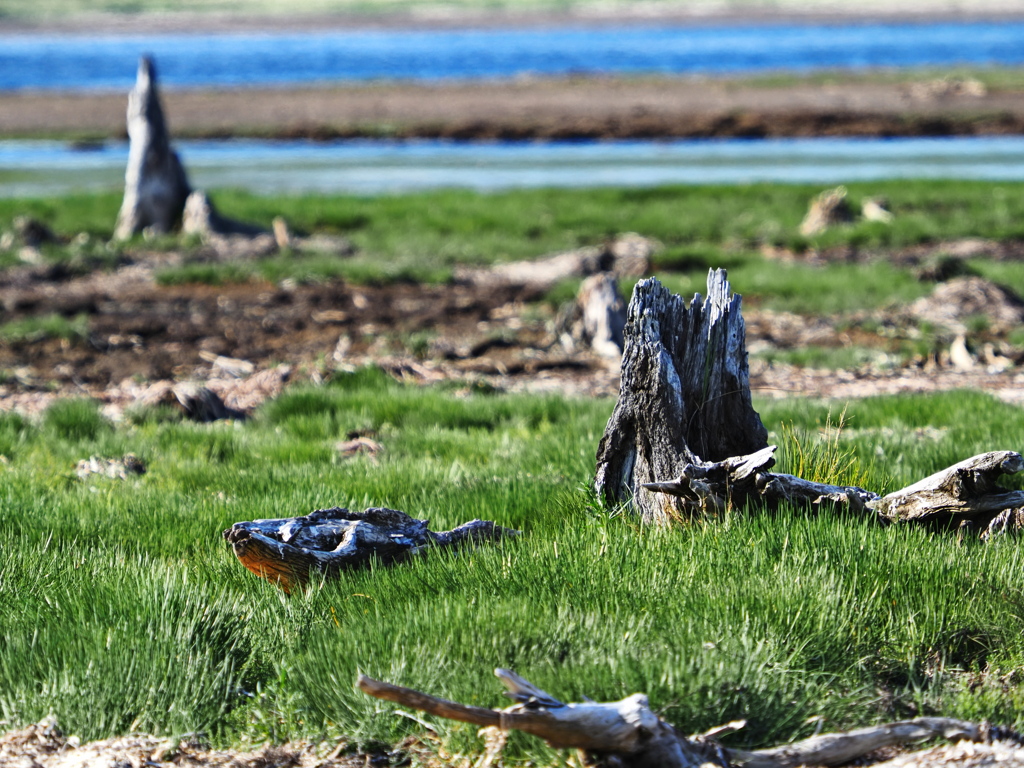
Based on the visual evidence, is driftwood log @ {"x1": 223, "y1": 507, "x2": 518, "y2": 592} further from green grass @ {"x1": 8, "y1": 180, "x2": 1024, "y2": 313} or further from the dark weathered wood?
green grass @ {"x1": 8, "y1": 180, "x2": 1024, "y2": 313}

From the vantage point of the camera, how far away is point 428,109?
51.9m

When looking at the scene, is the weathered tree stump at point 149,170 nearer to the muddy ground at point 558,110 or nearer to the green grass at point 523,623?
the green grass at point 523,623

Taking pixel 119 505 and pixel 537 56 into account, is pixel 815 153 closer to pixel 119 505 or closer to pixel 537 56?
pixel 119 505

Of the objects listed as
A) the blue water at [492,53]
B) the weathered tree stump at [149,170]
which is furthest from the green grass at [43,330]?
the blue water at [492,53]

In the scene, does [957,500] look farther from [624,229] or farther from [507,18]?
[507,18]

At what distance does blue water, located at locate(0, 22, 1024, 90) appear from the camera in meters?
72.3

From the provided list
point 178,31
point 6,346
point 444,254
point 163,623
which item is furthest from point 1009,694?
point 178,31

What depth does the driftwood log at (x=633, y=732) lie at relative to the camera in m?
2.87

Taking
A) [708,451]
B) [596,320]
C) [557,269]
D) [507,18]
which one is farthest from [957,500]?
[507,18]

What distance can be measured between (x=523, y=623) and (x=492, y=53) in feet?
321

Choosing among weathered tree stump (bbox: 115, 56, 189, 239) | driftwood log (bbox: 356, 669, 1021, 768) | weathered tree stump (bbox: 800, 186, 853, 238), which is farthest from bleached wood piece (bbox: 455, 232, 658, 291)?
driftwood log (bbox: 356, 669, 1021, 768)

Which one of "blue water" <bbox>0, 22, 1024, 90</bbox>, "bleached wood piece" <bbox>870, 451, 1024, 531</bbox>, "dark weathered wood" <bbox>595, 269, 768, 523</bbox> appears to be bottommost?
"bleached wood piece" <bbox>870, 451, 1024, 531</bbox>

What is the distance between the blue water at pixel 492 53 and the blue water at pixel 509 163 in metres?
29.2

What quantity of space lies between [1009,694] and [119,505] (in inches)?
163
